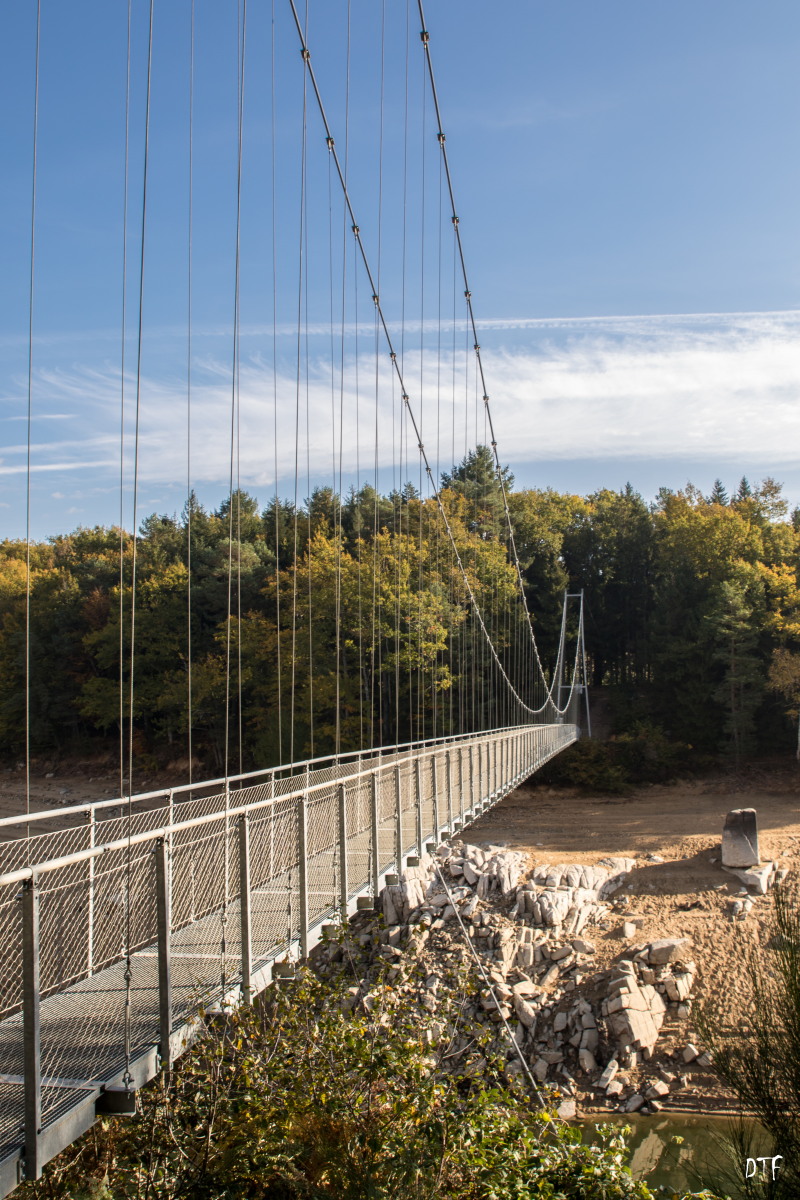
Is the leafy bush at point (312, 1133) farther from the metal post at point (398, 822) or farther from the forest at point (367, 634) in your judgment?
the forest at point (367, 634)

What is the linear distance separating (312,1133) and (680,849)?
16016 mm

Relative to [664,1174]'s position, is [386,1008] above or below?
above

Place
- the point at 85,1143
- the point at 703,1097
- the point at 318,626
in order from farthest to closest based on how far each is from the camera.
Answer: the point at 318,626, the point at 703,1097, the point at 85,1143

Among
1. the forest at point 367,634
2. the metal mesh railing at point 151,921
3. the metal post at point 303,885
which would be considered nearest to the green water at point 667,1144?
the metal mesh railing at point 151,921

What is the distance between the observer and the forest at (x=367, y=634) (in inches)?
981

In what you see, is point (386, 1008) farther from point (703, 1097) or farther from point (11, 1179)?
point (703, 1097)

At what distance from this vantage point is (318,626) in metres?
24.8

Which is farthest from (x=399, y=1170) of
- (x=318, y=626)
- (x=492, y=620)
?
(x=492, y=620)

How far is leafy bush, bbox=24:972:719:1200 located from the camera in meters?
4.05

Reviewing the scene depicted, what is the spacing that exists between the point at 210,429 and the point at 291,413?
3324 millimetres

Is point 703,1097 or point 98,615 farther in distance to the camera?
point 98,615

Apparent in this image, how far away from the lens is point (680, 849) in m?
19.0

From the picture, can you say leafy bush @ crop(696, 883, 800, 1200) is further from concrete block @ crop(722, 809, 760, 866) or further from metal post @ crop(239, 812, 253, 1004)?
concrete block @ crop(722, 809, 760, 866)

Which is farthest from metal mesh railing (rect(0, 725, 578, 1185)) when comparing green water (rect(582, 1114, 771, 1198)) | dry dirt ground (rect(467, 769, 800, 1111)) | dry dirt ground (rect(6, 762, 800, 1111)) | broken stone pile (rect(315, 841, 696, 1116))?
dry dirt ground (rect(6, 762, 800, 1111))
